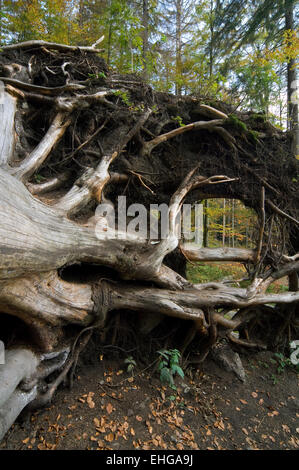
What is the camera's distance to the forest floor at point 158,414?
2.16m

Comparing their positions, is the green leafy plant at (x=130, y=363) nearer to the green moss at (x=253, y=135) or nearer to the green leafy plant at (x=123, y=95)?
the green leafy plant at (x=123, y=95)

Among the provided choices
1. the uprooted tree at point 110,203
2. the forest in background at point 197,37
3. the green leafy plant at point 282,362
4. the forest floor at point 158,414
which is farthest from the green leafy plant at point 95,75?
the green leafy plant at point 282,362

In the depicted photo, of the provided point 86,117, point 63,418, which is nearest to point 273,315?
point 63,418

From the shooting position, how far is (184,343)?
3514 millimetres

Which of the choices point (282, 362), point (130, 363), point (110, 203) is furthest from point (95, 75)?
point (282, 362)

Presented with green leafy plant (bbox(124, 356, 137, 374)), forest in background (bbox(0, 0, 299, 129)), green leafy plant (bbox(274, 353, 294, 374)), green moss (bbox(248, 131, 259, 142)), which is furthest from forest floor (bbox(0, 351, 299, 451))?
forest in background (bbox(0, 0, 299, 129))

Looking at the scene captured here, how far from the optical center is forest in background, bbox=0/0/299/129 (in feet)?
17.8

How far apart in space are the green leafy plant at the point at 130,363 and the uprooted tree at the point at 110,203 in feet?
1.48

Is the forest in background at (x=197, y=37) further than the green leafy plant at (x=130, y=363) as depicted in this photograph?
Yes

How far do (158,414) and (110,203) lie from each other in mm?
2792

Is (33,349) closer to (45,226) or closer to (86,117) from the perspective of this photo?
(45,226)

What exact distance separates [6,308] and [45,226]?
837 mm

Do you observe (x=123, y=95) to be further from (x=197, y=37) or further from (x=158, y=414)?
(x=197, y=37)

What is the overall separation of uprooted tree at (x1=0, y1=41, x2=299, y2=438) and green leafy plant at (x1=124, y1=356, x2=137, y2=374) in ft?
1.48
